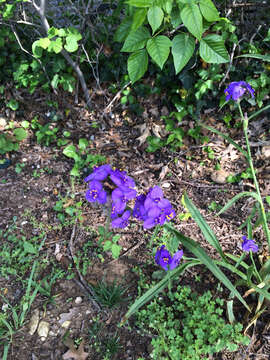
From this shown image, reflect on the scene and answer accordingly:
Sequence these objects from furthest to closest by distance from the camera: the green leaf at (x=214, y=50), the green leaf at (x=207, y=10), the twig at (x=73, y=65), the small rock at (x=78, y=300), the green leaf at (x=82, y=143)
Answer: the green leaf at (x=82, y=143) → the twig at (x=73, y=65) → the small rock at (x=78, y=300) → the green leaf at (x=214, y=50) → the green leaf at (x=207, y=10)

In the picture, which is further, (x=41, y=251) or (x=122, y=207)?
(x=41, y=251)

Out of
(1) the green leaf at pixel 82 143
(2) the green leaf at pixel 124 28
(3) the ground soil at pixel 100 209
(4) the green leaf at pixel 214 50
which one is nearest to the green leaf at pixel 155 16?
(4) the green leaf at pixel 214 50

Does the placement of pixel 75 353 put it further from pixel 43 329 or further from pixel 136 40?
pixel 136 40

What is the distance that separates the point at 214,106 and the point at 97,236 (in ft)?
→ 4.88

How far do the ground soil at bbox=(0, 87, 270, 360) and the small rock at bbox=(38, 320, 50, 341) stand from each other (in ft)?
0.07

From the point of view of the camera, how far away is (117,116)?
8.99 feet

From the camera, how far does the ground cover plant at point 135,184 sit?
1.40 metres

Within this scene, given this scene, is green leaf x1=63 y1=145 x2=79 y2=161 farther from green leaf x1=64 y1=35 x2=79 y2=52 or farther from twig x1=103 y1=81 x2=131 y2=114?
green leaf x1=64 y1=35 x2=79 y2=52

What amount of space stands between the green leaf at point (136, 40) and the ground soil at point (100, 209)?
1.01m

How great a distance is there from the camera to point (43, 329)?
1609 mm

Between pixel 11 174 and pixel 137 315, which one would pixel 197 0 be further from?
pixel 11 174

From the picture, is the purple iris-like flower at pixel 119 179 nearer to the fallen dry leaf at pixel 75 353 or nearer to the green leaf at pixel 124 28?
the fallen dry leaf at pixel 75 353

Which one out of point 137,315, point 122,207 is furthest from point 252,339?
point 122,207

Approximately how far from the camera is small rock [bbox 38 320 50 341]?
5.22 feet
